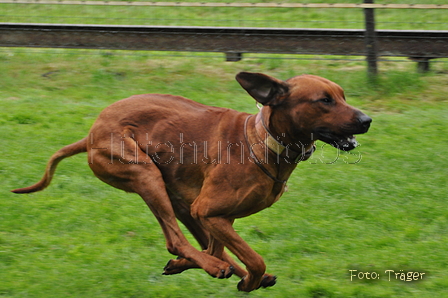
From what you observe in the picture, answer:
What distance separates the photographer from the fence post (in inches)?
367

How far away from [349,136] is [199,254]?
1.31 metres

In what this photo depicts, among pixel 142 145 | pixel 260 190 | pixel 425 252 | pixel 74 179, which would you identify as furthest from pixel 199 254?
pixel 74 179

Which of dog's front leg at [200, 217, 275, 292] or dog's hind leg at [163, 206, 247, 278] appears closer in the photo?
dog's front leg at [200, 217, 275, 292]

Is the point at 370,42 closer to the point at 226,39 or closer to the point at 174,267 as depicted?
the point at 226,39

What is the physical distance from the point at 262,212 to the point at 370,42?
14.1 ft

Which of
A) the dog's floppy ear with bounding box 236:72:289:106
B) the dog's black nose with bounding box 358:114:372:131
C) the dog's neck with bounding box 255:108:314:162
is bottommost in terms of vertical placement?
the dog's neck with bounding box 255:108:314:162

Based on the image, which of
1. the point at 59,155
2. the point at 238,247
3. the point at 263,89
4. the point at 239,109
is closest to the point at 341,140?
the point at 263,89

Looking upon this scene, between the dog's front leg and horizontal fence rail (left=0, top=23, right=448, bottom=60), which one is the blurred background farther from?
the dog's front leg

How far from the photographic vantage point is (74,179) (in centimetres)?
678

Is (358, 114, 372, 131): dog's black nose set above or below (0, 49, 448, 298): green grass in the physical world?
above

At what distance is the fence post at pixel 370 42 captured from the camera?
9.31 meters

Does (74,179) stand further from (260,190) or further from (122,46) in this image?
(122,46)

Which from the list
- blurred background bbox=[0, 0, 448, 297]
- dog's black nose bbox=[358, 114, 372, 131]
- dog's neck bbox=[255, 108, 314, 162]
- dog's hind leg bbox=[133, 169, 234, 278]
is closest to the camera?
dog's black nose bbox=[358, 114, 372, 131]

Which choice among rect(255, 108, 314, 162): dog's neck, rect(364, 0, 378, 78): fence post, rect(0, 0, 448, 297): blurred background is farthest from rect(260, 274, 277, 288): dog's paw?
rect(364, 0, 378, 78): fence post
